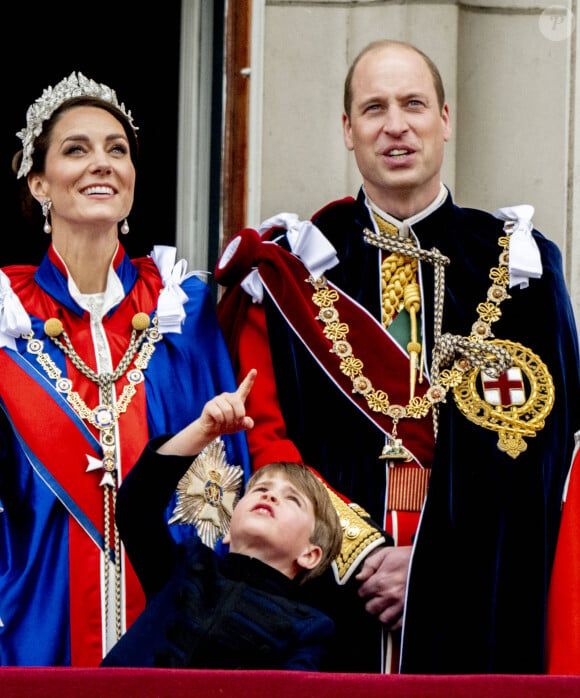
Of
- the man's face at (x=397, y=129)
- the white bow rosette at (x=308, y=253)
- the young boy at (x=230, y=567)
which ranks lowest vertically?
the young boy at (x=230, y=567)

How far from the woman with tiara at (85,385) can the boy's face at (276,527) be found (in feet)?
1.17

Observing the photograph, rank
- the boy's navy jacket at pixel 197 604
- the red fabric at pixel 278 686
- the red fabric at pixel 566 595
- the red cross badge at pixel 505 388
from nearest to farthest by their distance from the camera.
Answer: the red fabric at pixel 278 686 < the boy's navy jacket at pixel 197 604 < the red fabric at pixel 566 595 < the red cross badge at pixel 505 388

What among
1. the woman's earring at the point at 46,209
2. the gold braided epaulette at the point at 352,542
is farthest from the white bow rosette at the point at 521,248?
the woman's earring at the point at 46,209

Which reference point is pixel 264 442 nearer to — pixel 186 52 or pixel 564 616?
pixel 564 616

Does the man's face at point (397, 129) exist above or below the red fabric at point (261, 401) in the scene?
above

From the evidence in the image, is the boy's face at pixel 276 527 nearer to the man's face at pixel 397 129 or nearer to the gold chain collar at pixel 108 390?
the gold chain collar at pixel 108 390

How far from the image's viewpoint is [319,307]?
4.04m

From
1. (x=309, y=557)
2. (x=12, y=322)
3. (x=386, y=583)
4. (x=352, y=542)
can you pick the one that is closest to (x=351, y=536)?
(x=352, y=542)

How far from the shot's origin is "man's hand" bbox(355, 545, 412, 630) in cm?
372

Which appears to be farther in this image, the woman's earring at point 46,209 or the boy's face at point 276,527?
the woman's earring at point 46,209

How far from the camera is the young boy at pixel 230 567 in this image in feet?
10.9

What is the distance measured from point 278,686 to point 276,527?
516 mm

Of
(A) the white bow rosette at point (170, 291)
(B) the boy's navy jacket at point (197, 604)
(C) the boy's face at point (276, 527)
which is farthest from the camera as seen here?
(A) the white bow rosette at point (170, 291)

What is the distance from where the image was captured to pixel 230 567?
11.3ft
